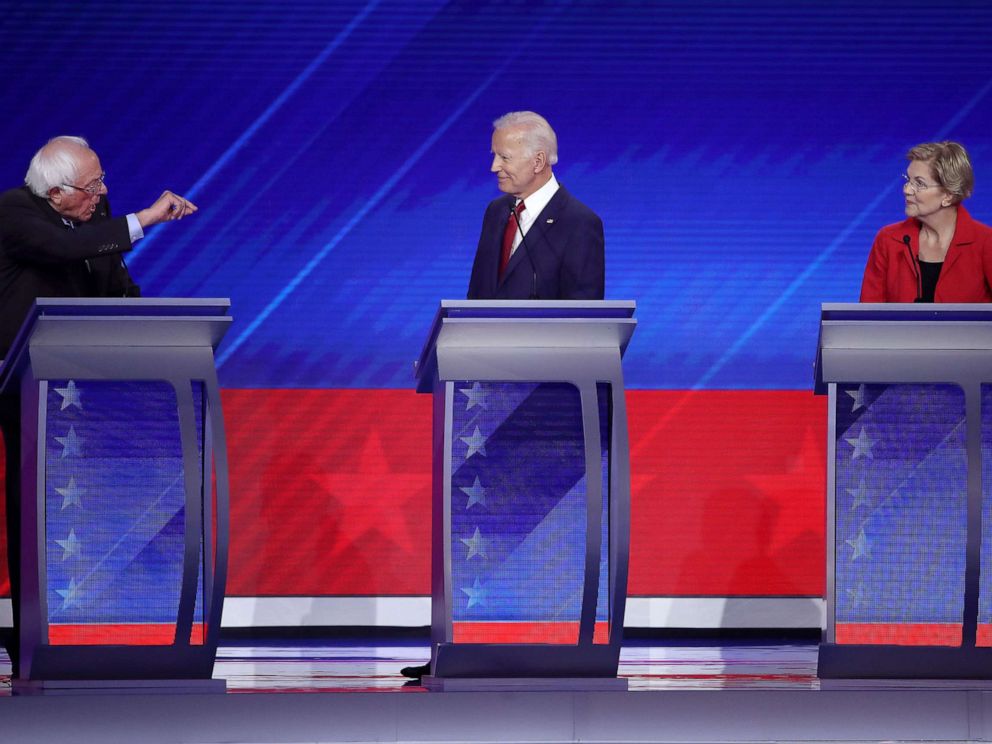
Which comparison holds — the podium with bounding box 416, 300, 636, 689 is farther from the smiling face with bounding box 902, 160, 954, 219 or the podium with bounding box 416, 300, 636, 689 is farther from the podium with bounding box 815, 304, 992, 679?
the smiling face with bounding box 902, 160, 954, 219

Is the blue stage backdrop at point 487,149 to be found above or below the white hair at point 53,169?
above

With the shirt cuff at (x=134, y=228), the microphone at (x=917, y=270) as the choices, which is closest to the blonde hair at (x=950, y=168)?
the microphone at (x=917, y=270)

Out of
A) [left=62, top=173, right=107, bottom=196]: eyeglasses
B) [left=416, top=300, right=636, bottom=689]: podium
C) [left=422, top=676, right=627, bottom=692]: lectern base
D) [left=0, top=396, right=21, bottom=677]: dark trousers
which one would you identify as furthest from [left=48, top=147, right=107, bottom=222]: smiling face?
[left=422, top=676, right=627, bottom=692]: lectern base

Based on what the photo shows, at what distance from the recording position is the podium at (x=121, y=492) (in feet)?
10.9

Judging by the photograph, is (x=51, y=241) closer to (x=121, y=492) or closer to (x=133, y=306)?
(x=133, y=306)

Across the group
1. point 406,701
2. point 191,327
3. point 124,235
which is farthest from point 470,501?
point 124,235

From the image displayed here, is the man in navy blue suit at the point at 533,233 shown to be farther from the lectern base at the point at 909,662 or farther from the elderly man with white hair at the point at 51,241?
the lectern base at the point at 909,662

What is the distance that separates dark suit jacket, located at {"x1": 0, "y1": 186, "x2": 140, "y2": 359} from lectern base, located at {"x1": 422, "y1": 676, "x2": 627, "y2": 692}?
48.4 inches

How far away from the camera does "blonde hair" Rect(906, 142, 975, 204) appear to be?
3.96 m

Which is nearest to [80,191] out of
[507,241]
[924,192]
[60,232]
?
[60,232]

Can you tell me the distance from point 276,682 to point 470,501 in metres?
0.82

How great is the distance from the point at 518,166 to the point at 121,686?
1.59 m

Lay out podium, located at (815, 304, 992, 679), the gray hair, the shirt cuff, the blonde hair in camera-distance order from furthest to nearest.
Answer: the gray hair, the blonde hair, the shirt cuff, podium, located at (815, 304, 992, 679)

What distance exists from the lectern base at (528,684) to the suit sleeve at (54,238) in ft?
4.04
